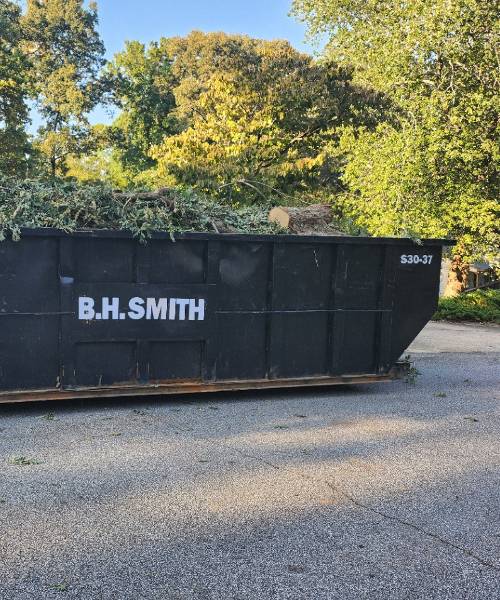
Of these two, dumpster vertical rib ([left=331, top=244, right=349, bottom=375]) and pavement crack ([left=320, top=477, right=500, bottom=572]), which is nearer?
pavement crack ([left=320, top=477, right=500, bottom=572])

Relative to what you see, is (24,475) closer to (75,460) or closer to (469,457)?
(75,460)

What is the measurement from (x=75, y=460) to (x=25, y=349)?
5.45 ft

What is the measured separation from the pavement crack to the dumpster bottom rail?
2.41 m

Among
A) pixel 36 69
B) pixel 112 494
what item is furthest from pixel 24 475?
pixel 36 69

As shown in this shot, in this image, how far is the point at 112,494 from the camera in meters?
4.03

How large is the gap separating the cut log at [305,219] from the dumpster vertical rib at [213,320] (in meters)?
1.01

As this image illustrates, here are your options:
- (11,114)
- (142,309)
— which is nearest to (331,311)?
(142,309)

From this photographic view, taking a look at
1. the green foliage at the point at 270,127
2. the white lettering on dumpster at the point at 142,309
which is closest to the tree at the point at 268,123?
the green foliage at the point at 270,127

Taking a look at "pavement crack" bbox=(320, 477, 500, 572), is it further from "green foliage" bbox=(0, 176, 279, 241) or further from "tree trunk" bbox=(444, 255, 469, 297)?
"tree trunk" bbox=(444, 255, 469, 297)

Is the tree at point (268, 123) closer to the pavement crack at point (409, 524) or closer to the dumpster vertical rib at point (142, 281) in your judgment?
the dumpster vertical rib at point (142, 281)

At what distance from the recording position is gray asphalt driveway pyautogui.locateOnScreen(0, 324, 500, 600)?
3074 mm

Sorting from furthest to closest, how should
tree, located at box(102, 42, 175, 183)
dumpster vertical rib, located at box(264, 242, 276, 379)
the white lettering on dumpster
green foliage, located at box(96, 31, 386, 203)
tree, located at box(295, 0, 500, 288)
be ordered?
tree, located at box(102, 42, 175, 183), green foliage, located at box(96, 31, 386, 203), tree, located at box(295, 0, 500, 288), dumpster vertical rib, located at box(264, 242, 276, 379), the white lettering on dumpster

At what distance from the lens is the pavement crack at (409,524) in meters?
3.37

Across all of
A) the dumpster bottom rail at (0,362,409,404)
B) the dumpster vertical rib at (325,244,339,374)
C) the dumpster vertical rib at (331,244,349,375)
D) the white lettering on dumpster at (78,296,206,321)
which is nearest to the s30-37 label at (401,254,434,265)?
the dumpster vertical rib at (331,244,349,375)
